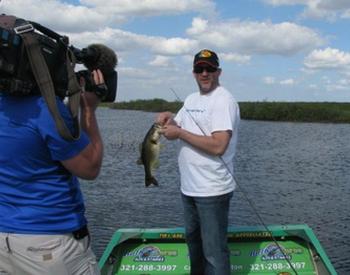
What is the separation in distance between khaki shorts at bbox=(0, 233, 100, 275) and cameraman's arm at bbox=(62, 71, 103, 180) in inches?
14.6

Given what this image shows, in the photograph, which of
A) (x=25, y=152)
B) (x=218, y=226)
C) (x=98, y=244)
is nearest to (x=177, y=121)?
(x=218, y=226)

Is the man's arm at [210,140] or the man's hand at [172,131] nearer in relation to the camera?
the man's arm at [210,140]

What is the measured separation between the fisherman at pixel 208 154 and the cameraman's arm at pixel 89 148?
1.72 m

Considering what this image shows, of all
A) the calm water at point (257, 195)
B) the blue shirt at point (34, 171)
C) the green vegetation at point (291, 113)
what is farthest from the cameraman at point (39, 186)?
the green vegetation at point (291, 113)

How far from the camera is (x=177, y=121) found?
5027mm

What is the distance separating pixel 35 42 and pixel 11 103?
344mm

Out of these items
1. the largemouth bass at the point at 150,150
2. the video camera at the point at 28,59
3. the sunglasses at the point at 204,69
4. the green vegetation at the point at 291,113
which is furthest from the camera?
the green vegetation at the point at 291,113

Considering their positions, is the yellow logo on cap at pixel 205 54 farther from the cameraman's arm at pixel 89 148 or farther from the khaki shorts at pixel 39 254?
the khaki shorts at pixel 39 254

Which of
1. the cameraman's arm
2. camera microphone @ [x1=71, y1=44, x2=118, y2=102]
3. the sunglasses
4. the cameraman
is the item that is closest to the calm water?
the sunglasses

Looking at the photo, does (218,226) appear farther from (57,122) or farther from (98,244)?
(98,244)

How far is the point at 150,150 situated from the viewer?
4984mm

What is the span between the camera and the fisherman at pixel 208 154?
4.51 m

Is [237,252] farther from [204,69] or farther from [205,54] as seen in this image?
[205,54]

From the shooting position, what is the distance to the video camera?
2.53 m
